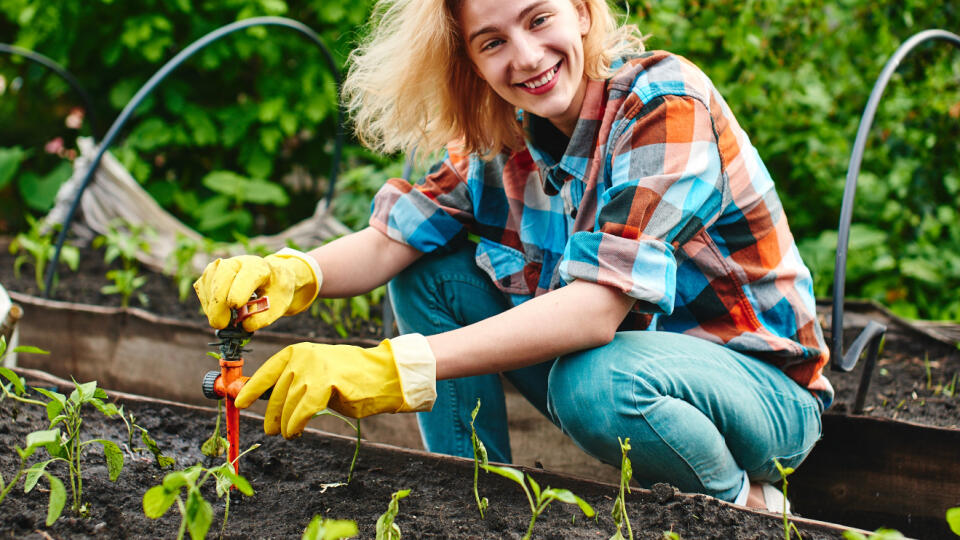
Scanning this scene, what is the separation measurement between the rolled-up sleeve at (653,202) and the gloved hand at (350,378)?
0.29 meters

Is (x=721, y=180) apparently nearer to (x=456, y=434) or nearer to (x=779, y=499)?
(x=779, y=499)

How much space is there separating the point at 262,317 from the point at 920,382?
175cm

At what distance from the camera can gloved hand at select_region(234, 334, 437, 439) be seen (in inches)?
46.6

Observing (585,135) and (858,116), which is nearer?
(585,135)

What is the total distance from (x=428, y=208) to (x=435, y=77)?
0.92ft

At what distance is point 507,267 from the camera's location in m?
1.71

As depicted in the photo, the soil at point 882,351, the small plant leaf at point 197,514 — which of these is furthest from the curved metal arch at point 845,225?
the small plant leaf at point 197,514

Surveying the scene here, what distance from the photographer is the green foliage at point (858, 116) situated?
2926 millimetres

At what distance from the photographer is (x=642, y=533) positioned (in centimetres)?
116

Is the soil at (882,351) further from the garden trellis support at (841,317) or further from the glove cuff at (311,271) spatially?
the glove cuff at (311,271)

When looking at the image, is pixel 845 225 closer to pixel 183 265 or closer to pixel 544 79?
pixel 544 79

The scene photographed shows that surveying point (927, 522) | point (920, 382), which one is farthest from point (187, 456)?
point (920, 382)

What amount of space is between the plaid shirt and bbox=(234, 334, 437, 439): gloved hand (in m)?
0.29

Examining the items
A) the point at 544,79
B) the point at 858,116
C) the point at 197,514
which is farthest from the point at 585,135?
the point at 858,116
